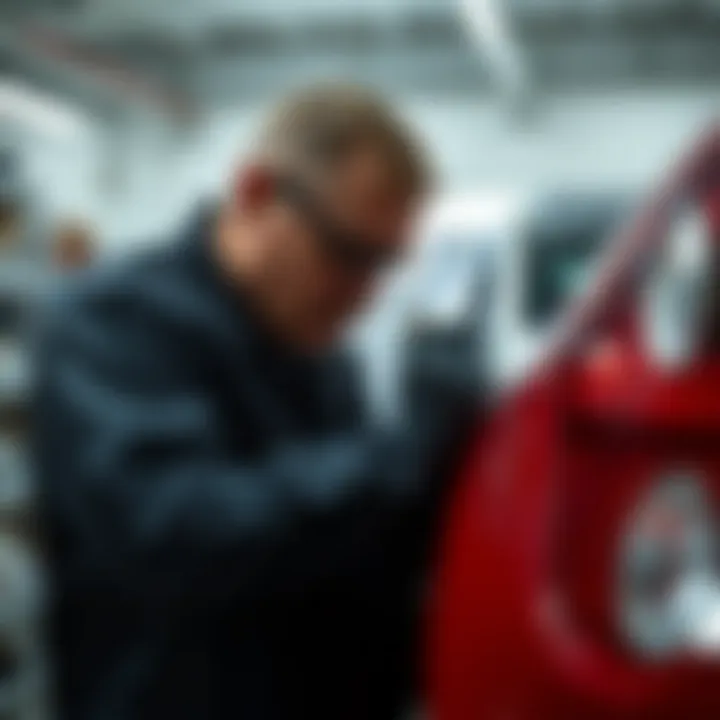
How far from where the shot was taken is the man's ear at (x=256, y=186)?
0.51 meters

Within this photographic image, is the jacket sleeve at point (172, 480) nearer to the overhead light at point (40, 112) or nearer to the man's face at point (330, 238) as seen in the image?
the man's face at point (330, 238)

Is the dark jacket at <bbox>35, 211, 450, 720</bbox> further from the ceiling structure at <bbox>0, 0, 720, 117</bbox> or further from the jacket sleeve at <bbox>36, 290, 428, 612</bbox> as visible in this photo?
the ceiling structure at <bbox>0, 0, 720, 117</bbox>

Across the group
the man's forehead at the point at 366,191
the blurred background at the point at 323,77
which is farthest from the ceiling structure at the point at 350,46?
the man's forehead at the point at 366,191

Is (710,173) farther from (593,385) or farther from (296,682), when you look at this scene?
(296,682)

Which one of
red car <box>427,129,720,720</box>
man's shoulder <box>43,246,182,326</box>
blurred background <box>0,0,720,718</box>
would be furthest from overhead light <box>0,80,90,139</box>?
red car <box>427,129,720,720</box>

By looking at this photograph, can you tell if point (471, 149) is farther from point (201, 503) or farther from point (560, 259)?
point (201, 503)

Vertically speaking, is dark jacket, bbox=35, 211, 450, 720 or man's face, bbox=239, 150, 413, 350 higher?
man's face, bbox=239, 150, 413, 350

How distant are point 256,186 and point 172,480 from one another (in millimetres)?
105

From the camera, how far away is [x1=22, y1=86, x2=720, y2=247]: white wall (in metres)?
0.57

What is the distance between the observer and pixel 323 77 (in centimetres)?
60

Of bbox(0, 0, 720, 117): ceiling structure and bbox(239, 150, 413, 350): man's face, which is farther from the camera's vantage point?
bbox(0, 0, 720, 117): ceiling structure

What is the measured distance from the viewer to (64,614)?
56 cm

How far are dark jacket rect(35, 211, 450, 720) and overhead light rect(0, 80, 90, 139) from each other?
16 cm

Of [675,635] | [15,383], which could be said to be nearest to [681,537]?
[675,635]
